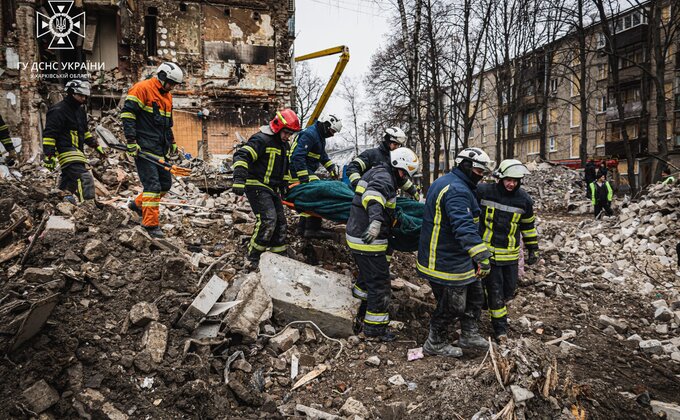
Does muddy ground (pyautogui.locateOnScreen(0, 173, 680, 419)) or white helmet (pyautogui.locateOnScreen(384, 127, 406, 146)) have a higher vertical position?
white helmet (pyautogui.locateOnScreen(384, 127, 406, 146))

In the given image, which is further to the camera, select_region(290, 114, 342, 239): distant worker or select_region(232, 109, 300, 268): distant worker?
select_region(290, 114, 342, 239): distant worker

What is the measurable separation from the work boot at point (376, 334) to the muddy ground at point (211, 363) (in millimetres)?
70

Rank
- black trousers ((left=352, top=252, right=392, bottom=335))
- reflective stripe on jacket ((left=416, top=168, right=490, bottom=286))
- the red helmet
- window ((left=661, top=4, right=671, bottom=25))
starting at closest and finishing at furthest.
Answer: reflective stripe on jacket ((left=416, top=168, right=490, bottom=286)) < black trousers ((left=352, top=252, right=392, bottom=335)) < the red helmet < window ((left=661, top=4, right=671, bottom=25))

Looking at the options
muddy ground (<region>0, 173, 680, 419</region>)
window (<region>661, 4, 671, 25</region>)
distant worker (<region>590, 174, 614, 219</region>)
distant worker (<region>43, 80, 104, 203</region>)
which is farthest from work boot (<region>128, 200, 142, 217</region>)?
window (<region>661, 4, 671, 25</region>)

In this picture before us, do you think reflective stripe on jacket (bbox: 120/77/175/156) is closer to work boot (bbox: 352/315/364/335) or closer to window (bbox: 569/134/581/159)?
work boot (bbox: 352/315/364/335)


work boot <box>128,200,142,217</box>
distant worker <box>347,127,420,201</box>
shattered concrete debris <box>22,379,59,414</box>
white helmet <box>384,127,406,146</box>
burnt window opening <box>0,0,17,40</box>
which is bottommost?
shattered concrete debris <box>22,379,59,414</box>

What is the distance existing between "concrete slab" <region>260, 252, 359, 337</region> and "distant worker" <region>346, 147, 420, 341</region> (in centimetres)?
23

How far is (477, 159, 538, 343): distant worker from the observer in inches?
167

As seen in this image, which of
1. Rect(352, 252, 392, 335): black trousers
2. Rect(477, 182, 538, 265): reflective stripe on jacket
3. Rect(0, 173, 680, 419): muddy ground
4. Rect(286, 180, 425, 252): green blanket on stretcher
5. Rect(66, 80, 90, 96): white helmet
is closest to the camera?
Rect(0, 173, 680, 419): muddy ground

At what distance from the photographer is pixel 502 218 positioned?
429cm

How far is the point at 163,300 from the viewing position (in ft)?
11.8

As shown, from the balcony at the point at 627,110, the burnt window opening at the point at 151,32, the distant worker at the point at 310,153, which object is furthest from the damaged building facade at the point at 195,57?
the balcony at the point at 627,110

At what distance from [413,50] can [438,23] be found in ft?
6.77

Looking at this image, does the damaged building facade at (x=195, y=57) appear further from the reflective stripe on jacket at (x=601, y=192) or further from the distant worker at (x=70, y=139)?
the reflective stripe on jacket at (x=601, y=192)
